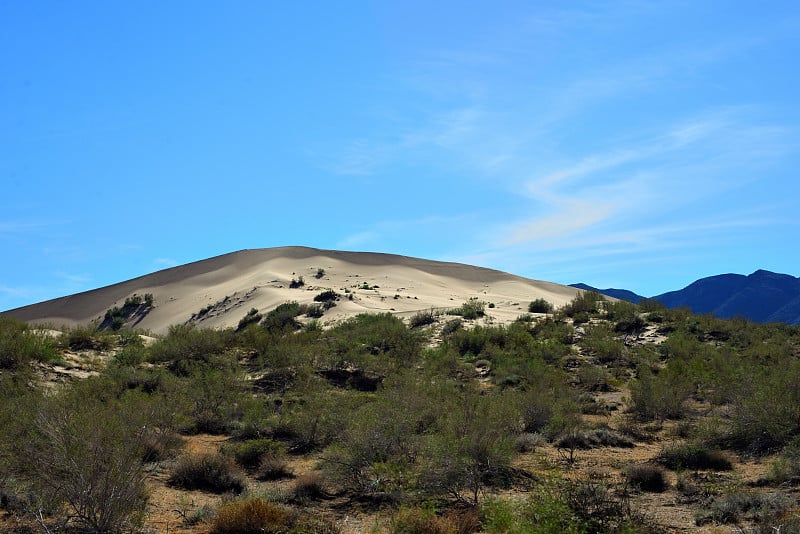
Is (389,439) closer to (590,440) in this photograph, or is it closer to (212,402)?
(590,440)

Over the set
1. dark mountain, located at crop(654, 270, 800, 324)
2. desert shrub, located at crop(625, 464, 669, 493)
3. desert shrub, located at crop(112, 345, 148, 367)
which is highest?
dark mountain, located at crop(654, 270, 800, 324)

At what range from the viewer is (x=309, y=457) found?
13336 millimetres

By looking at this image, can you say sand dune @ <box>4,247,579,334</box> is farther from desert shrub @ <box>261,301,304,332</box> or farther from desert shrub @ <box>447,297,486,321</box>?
desert shrub @ <box>261,301,304,332</box>

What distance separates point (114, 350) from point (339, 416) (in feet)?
46.3

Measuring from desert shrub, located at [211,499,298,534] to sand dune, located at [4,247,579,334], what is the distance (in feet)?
99.5

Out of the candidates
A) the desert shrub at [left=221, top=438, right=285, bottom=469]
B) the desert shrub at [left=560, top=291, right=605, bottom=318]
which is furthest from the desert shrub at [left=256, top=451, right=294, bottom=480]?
the desert shrub at [left=560, top=291, right=605, bottom=318]

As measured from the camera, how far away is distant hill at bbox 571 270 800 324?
11448cm

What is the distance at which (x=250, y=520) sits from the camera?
27.8 ft

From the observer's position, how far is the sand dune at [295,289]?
4909cm

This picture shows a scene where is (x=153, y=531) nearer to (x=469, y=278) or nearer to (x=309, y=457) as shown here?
(x=309, y=457)

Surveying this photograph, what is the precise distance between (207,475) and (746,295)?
13492 centimetres

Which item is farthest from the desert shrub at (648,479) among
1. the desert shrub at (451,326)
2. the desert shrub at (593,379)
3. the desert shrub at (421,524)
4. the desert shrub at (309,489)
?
the desert shrub at (451,326)

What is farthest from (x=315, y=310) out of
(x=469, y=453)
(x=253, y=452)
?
(x=469, y=453)

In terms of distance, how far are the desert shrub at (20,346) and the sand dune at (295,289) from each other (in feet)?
64.5
